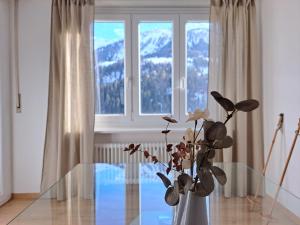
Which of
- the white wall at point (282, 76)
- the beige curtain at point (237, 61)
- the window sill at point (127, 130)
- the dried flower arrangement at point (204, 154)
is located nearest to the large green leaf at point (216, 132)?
the dried flower arrangement at point (204, 154)

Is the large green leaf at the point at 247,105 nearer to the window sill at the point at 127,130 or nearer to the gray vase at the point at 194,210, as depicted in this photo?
the gray vase at the point at 194,210

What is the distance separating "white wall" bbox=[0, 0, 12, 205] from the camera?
12.0 ft

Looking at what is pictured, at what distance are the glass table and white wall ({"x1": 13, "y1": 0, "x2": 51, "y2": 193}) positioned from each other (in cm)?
121

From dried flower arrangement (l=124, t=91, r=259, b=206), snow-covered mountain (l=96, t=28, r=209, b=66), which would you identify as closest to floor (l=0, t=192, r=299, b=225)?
dried flower arrangement (l=124, t=91, r=259, b=206)

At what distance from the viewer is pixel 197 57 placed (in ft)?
13.4

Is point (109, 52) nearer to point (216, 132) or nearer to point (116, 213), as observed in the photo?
point (116, 213)

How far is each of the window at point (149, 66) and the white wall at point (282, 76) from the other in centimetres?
73

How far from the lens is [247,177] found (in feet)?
8.79

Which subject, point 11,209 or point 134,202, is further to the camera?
point 11,209

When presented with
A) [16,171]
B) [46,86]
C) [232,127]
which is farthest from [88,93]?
[232,127]

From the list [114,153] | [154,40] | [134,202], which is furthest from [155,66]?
[134,202]

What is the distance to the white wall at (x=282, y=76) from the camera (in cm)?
306

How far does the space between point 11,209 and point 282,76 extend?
3079mm

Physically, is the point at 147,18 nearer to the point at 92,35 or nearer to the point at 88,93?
Answer: the point at 92,35
